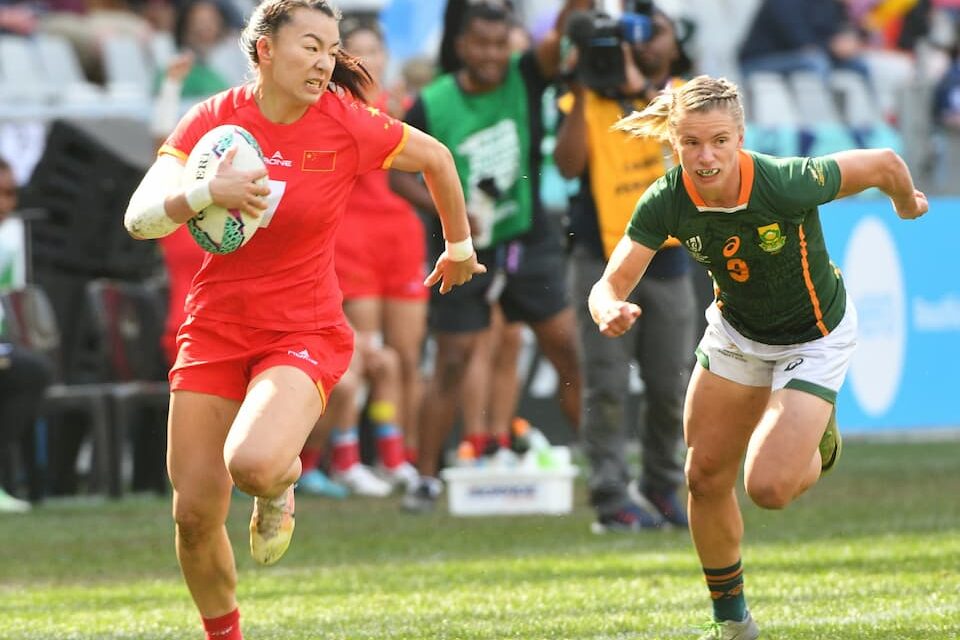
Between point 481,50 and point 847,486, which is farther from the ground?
point 481,50

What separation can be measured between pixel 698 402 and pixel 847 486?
587 centimetres

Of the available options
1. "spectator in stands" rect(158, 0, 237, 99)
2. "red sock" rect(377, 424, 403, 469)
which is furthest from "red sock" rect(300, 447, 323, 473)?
"spectator in stands" rect(158, 0, 237, 99)

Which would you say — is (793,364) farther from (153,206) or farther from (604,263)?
(604,263)

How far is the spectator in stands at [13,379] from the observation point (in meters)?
11.4

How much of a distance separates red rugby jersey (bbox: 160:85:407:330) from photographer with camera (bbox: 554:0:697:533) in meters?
3.60

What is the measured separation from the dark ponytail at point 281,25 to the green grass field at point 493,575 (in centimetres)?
186

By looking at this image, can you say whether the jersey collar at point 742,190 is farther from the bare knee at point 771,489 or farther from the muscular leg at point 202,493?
the muscular leg at point 202,493

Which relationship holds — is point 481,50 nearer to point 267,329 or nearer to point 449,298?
point 449,298

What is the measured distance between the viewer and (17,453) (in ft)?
40.9

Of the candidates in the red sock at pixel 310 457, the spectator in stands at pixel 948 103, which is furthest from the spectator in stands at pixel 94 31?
the spectator in stands at pixel 948 103

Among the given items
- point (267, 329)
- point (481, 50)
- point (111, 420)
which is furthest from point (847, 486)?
point (267, 329)

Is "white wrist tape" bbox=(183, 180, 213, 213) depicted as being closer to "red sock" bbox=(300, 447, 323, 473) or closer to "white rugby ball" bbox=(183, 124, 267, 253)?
"white rugby ball" bbox=(183, 124, 267, 253)

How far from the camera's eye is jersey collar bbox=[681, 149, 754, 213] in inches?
239

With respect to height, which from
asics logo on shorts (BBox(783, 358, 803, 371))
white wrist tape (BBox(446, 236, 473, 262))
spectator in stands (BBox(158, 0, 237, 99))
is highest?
spectator in stands (BBox(158, 0, 237, 99))
